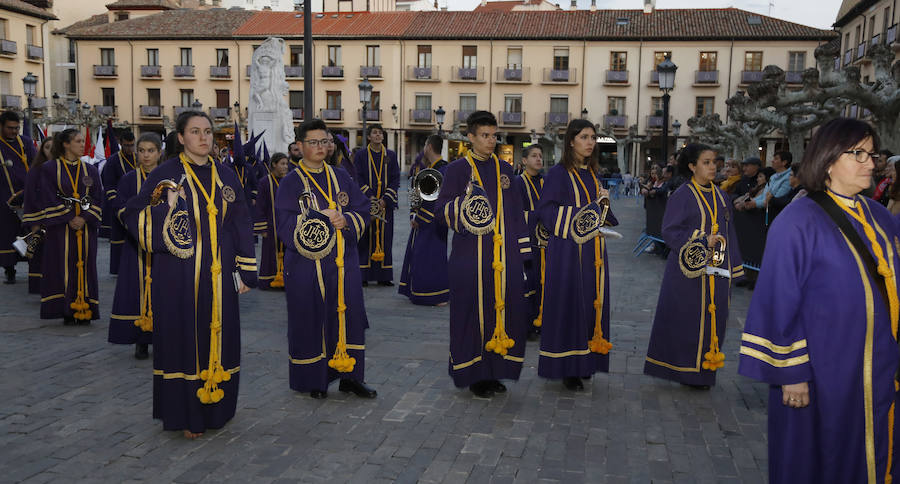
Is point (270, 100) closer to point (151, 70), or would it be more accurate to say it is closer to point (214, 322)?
point (214, 322)

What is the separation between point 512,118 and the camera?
165 feet

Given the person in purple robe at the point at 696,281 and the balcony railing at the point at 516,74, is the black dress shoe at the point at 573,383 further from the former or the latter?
the balcony railing at the point at 516,74

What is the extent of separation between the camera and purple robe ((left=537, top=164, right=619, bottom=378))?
5840 mm

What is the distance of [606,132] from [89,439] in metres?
46.0

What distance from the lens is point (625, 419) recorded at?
17.4ft

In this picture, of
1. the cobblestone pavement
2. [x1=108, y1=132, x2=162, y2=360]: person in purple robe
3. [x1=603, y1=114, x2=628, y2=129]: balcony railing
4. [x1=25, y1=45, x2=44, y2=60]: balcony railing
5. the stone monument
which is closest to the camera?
the cobblestone pavement

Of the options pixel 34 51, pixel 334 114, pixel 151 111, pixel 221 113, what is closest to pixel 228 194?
pixel 334 114

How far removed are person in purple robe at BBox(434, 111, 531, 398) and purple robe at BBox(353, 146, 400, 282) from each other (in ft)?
16.8

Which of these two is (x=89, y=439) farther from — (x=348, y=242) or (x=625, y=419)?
(x=625, y=419)

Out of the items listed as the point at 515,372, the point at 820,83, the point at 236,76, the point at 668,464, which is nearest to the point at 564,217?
the point at 515,372

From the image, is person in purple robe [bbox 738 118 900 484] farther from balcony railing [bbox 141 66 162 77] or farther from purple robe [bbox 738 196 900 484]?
balcony railing [bbox 141 66 162 77]

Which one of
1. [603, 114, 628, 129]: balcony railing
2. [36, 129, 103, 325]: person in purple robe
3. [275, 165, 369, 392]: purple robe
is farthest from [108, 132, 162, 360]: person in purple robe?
[603, 114, 628, 129]: balcony railing

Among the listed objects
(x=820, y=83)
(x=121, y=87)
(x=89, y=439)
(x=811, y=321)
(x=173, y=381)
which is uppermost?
(x=121, y=87)

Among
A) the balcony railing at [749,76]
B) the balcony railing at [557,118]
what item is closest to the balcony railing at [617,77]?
the balcony railing at [557,118]
